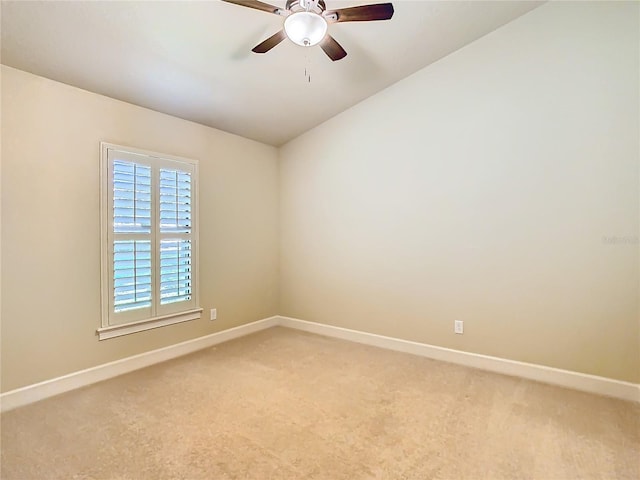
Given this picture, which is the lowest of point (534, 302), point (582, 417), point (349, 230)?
point (582, 417)

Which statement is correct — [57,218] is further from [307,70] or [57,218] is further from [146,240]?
[307,70]

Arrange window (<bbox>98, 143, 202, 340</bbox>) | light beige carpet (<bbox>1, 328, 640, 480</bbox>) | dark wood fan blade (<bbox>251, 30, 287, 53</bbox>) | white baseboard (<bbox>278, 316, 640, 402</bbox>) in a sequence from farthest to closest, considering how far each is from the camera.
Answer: window (<bbox>98, 143, 202, 340</bbox>) < white baseboard (<bbox>278, 316, 640, 402</bbox>) < dark wood fan blade (<bbox>251, 30, 287, 53</bbox>) < light beige carpet (<bbox>1, 328, 640, 480</bbox>)

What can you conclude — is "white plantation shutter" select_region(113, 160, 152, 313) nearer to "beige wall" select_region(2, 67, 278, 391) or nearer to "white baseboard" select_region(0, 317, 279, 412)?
"beige wall" select_region(2, 67, 278, 391)

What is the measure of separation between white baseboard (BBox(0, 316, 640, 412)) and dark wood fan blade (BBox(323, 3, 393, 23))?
289 cm

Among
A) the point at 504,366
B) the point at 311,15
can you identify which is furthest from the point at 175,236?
the point at 504,366

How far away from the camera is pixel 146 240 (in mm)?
3047

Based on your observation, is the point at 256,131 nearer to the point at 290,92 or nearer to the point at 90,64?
the point at 290,92

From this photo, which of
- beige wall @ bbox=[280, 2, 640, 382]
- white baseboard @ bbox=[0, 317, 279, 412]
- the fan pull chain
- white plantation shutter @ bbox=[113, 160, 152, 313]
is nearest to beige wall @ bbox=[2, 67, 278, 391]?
white baseboard @ bbox=[0, 317, 279, 412]

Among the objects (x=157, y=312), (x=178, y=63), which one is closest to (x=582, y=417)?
(x=157, y=312)

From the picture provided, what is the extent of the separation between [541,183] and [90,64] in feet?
12.1

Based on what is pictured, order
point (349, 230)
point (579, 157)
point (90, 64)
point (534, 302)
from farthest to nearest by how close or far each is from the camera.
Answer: point (349, 230) < point (534, 302) < point (579, 157) < point (90, 64)

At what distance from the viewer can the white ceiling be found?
213 centimetres

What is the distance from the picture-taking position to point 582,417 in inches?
87.4

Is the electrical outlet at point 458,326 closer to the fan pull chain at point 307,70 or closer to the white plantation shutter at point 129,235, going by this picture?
the fan pull chain at point 307,70
